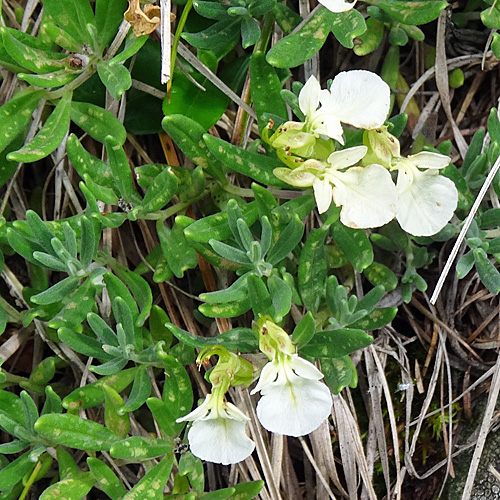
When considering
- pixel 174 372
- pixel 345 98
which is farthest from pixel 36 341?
pixel 345 98

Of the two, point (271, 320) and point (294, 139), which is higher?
point (294, 139)

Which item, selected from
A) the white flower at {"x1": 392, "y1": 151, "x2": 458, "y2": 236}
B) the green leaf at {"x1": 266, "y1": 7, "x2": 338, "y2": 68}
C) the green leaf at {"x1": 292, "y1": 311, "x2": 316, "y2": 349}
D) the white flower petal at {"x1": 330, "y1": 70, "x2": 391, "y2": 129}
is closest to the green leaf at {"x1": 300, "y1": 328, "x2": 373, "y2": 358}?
the green leaf at {"x1": 292, "y1": 311, "x2": 316, "y2": 349}

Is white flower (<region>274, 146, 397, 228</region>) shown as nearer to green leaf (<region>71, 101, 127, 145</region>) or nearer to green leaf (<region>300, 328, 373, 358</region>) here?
green leaf (<region>300, 328, 373, 358</region>)

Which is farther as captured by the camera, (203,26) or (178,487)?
(203,26)

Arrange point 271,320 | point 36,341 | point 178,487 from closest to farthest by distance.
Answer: point 271,320 → point 178,487 → point 36,341

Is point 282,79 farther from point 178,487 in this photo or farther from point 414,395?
point 178,487

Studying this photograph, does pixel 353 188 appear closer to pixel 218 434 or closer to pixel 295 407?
pixel 295 407
